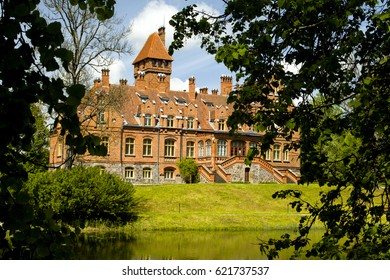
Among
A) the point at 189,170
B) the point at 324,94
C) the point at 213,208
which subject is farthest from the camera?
the point at 189,170

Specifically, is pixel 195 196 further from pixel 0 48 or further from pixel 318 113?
pixel 0 48

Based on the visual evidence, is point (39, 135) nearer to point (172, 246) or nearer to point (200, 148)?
point (172, 246)

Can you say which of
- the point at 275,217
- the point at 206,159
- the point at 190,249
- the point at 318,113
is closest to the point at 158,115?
the point at 206,159

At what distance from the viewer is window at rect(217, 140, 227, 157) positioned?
49188 millimetres

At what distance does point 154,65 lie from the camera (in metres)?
53.1

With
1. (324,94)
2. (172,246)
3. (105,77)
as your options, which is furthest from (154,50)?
(324,94)

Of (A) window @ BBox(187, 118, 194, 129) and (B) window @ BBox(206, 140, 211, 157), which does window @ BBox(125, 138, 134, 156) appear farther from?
(B) window @ BBox(206, 140, 211, 157)

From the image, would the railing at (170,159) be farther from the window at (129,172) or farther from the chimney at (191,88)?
the chimney at (191,88)

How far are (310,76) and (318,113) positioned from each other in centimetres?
54

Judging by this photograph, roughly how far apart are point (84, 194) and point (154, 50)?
31.5 meters

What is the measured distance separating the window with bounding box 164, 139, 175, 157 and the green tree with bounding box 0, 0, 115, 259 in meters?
45.0

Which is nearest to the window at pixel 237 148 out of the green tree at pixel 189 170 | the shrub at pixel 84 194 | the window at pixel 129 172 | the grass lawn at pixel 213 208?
the green tree at pixel 189 170

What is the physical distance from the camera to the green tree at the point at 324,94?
4.61 metres

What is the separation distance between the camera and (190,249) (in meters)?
19.8
